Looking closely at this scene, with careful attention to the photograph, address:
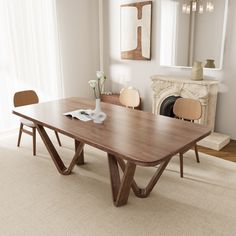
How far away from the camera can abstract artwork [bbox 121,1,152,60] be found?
438 centimetres

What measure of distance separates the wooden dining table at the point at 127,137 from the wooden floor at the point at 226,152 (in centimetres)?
127

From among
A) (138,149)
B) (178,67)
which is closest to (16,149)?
→ (138,149)

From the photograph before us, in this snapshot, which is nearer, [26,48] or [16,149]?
[16,149]

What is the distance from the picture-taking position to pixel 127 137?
2072mm

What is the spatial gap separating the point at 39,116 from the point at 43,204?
890 millimetres

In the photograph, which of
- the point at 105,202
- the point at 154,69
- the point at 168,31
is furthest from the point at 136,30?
the point at 105,202

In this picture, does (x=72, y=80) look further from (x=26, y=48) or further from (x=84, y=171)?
(x=84, y=171)

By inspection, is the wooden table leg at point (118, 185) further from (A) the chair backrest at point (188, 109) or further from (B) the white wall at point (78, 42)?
(B) the white wall at point (78, 42)

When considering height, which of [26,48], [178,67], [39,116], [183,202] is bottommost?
[183,202]

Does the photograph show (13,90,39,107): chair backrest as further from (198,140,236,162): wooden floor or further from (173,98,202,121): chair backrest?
(198,140,236,162): wooden floor

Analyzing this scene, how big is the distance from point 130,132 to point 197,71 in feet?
6.78

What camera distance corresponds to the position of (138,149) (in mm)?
1835

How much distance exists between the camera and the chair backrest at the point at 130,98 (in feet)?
11.9

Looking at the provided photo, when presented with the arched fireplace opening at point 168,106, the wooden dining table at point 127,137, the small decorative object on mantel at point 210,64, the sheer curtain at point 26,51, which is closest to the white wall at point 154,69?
the small decorative object on mantel at point 210,64
